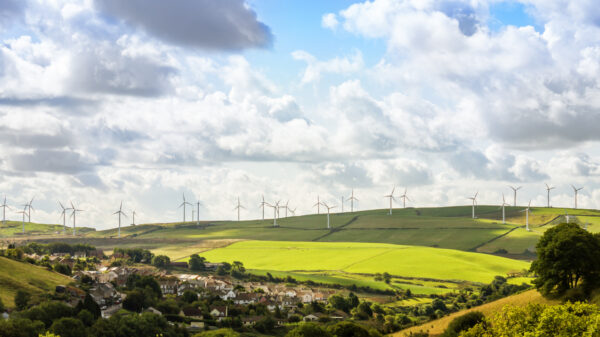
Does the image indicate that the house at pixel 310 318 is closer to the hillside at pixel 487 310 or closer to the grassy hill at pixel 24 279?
the hillside at pixel 487 310

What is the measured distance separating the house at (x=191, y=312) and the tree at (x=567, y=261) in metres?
84.5

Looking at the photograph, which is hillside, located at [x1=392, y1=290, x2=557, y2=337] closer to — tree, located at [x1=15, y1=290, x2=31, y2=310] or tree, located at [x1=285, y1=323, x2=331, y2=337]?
tree, located at [x1=285, y1=323, x2=331, y2=337]

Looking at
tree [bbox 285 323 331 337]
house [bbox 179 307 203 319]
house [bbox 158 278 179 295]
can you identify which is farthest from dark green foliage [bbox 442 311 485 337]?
house [bbox 158 278 179 295]

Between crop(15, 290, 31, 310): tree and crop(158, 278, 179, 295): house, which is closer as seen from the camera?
crop(15, 290, 31, 310): tree

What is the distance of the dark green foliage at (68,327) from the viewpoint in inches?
4326

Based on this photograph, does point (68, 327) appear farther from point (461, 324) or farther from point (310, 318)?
point (461, 324)

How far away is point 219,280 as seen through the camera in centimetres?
19812

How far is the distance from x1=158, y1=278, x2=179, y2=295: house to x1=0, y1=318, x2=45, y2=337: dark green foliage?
6769cm

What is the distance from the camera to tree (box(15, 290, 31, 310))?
436ft

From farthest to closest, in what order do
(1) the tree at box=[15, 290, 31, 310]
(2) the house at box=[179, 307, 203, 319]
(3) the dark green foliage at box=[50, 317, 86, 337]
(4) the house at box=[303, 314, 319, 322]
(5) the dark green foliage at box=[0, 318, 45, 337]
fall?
(2) the house at box=[179, 307, 203, 319] < (4) the house at box=[303, 314, 319, 322] < (1) the tree at box=[15, 290, 31, 310] < (3) the dark green foliage at box=[50, 317, 86, 337] < (5) the dark green foliage at box=[0, 318, 45, 337]

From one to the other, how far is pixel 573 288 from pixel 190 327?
82.1 m

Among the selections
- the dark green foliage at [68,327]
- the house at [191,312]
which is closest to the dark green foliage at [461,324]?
the dark green foliage at [68,327]

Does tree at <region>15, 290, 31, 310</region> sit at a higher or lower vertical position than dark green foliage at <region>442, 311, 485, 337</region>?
lower

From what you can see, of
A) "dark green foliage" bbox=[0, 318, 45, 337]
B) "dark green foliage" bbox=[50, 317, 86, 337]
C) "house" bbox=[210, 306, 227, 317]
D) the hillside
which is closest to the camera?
the hillside
